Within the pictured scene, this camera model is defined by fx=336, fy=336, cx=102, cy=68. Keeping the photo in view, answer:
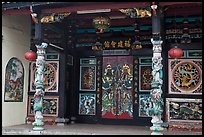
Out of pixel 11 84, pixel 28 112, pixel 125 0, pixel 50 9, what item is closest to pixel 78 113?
pixel 28 112

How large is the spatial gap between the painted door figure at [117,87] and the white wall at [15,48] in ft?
8.19

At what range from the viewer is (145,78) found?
10.2 metres

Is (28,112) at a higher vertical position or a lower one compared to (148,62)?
lower

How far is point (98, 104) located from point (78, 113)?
2.45ft

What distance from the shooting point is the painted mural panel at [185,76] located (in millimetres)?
9195

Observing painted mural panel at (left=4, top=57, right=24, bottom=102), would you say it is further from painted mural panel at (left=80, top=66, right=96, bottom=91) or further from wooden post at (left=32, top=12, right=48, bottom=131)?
painted mural panel at (left=80, top=66, right=96, bottom=91)

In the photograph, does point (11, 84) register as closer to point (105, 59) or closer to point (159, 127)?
point (105, 59)

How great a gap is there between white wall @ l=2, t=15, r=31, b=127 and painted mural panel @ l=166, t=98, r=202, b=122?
14.6ft

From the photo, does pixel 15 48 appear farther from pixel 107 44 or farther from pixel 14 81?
pixel 107 44

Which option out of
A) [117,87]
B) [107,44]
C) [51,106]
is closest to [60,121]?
[51,106]

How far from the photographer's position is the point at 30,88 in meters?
10.7

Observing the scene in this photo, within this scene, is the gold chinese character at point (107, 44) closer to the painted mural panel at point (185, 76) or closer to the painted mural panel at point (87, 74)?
the painted mural panel at point (87, 74)

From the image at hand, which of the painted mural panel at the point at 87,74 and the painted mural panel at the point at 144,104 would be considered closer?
the painted mural panel at the point at 144,104

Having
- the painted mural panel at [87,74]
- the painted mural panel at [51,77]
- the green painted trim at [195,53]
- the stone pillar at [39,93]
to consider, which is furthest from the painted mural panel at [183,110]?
the painted mural panel at [51,77]
